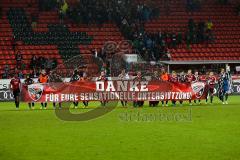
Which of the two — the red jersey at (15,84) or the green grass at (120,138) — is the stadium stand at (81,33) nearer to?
the red jersey at (15,84)

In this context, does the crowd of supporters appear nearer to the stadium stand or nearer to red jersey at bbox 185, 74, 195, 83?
the stadium stand

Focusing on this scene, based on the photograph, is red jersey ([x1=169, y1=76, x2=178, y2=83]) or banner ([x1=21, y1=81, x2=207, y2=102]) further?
red jersey ([x1=169, y1=76, x2=178, y2=83])

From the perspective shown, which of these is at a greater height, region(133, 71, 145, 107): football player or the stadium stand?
the stadium stand

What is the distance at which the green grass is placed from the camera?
13258 millimetres

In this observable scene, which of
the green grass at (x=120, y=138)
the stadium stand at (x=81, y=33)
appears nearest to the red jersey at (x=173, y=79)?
the green grass at (x=120, y=138)

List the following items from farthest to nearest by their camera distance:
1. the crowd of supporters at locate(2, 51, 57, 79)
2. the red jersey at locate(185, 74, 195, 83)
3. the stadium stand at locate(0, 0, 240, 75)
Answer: the stadium stand at locate(0, 0, 240, 75)
the crowd of supporters at locate(2, 51, 57, 79)
the red jersey at locate(185, 74, 195, 83)

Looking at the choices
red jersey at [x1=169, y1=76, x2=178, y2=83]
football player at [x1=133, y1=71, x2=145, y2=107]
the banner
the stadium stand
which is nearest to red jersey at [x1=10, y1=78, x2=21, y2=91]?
the banner

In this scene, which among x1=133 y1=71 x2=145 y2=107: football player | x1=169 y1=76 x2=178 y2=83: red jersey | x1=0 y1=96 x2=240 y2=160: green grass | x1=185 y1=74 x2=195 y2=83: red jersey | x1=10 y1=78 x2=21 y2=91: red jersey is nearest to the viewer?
x1=0 y1=96 x2=240 y2=160: green grass

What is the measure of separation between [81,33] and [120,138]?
99.8 ft

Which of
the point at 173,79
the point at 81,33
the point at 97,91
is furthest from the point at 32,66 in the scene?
the point at 173,79

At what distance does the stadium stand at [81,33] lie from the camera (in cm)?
4328

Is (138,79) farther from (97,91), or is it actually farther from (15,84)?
(15,84)

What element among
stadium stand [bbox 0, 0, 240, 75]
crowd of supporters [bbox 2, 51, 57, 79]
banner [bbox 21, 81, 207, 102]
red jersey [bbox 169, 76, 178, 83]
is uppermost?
stadium stand [bbox 0, 0, 240, 75]

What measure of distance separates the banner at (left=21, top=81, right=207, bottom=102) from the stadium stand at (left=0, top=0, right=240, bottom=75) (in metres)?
10.3
